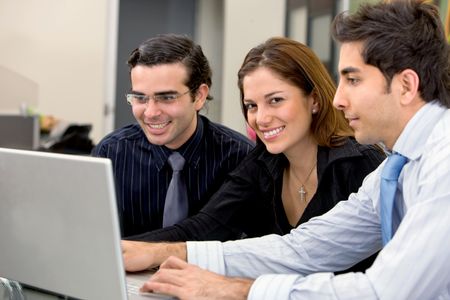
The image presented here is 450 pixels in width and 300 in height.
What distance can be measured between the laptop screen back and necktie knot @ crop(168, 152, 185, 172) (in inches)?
34.2

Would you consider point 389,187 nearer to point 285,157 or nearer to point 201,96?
point 285,157

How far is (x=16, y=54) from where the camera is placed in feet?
17.3

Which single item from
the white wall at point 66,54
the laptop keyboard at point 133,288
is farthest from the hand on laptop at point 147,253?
the white wall at point 66,54

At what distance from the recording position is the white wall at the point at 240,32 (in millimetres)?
4805

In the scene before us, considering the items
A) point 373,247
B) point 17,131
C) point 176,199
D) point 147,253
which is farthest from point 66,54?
point 373,247

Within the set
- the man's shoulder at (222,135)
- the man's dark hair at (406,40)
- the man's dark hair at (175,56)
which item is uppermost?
the man's dark hair at (406,40)

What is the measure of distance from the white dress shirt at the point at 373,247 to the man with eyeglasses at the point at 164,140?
58cm

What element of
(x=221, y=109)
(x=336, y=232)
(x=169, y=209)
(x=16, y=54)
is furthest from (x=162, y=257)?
(x=16, y=54)

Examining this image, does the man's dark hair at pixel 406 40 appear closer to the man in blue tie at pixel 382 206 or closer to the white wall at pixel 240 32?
the man in blue tie at pixel 382 206

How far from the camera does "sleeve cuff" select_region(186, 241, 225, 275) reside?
1463 mm

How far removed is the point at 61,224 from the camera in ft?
3.57

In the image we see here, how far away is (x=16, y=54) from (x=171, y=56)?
3.61m

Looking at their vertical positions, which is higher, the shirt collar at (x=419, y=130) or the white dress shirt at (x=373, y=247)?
the shirt collar at (x=419, y=130)

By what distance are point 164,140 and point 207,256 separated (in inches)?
24.3
